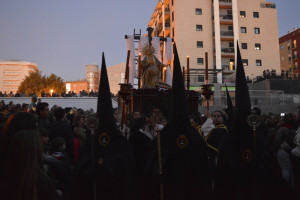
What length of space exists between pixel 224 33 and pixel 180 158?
34432mm

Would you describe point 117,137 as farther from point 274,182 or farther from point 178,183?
point 274,182

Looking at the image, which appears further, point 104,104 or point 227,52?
point 227,52

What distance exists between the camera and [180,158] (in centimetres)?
403

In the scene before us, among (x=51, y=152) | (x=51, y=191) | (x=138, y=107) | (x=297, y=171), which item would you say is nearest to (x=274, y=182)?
(x=297, y=171)

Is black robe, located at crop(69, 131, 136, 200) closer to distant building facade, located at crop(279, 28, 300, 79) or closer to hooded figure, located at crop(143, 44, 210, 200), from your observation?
hooded figure, located at crop(143, 44, 210, 200)

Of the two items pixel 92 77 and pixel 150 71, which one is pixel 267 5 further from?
pixel 92 77

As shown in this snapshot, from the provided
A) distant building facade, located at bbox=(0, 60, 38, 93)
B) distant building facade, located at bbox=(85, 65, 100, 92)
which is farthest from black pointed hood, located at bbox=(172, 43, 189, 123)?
distant building facade, located at bbox=(0, 60, 38, 93)

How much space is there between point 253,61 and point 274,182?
3481 cm

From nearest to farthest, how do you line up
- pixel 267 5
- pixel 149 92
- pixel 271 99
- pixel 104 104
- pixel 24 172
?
pixel 24 172 < pixel 104 104 < pixel 149 92 < pixel 271 99 < pixel 267 5

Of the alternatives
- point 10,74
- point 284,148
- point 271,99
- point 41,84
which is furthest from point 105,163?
point 10,74

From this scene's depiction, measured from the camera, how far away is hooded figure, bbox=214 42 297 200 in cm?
390

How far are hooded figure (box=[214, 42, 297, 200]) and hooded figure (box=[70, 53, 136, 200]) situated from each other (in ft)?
5.19

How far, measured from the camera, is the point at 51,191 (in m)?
2.34

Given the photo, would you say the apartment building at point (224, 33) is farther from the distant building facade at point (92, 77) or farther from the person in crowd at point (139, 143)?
the distant building facade at point (92, 77)
